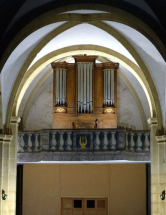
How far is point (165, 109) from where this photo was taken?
16.6 m

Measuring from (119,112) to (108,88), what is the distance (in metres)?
1.83

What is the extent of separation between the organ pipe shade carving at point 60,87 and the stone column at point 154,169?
3819 mm

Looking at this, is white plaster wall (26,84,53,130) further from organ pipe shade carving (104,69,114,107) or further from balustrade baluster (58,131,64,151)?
balustrade baluster (58,131,64,151)

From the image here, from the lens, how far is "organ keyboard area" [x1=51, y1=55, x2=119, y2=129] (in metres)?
19.5

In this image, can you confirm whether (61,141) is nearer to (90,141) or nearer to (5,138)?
(90,141)

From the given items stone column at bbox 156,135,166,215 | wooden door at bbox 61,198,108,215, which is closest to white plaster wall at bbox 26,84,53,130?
wooden door at bbox 61,198,108,215

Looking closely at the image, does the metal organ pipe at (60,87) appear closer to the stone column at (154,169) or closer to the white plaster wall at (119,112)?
the white plaster wall at (119,112)

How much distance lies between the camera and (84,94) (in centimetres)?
1955

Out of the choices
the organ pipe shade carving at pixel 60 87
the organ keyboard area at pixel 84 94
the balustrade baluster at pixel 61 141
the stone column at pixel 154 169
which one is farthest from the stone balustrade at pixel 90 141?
the organ pipe shade carving at pixel 60 87

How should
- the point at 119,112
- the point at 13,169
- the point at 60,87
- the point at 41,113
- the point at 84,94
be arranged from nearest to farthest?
the point at 13,169 < the point at 84,94 < the point at 60,87 < the point at 119,112 < the point at 41,113

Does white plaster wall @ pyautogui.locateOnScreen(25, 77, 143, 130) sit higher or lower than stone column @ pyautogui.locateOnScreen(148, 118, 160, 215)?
higher

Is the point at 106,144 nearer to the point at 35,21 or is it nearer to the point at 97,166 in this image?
the point at 97,166

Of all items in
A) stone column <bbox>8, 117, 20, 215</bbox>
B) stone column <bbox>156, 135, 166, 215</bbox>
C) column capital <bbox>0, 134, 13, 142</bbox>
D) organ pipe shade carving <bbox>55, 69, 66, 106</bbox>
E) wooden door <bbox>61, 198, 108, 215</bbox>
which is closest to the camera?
column capital <bbox>0, 134, 13, 142</bbox>

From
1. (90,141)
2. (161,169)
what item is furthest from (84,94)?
(161,169)
